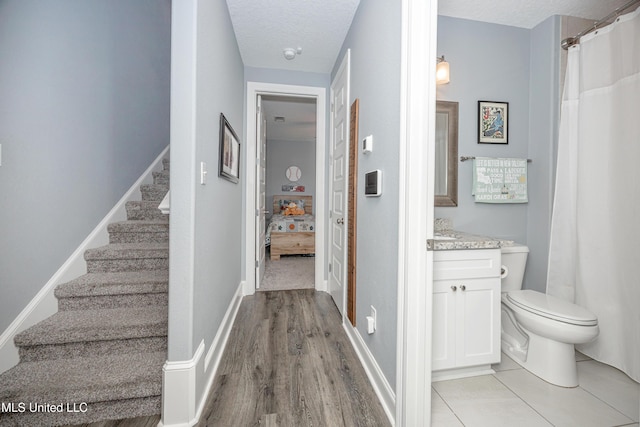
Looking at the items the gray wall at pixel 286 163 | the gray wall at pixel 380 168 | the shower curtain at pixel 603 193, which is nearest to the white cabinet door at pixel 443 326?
the gray wall at pixel 380 168

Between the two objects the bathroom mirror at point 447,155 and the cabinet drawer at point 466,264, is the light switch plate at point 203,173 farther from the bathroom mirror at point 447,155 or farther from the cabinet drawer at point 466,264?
the bathroom mirror at point 447,155

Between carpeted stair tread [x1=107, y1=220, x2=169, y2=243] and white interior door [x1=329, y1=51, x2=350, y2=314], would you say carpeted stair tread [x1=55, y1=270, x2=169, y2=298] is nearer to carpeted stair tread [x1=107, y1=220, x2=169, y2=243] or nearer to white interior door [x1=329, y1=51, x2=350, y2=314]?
carpeted stair tread [x1=107, y1=220, x2=169, y2=243]

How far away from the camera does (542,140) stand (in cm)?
213

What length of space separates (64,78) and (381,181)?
214 cm

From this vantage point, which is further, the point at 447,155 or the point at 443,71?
the point at 447,155

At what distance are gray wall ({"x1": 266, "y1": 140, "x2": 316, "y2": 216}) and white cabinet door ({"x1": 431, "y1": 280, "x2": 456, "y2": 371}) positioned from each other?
5227 millimetres

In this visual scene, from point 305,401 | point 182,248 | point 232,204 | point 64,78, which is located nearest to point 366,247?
point 305,401

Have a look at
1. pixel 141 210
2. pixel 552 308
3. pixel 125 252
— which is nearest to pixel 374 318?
pixel 552 308

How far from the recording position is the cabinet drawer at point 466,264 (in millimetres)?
1501

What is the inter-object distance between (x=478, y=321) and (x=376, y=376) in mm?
687

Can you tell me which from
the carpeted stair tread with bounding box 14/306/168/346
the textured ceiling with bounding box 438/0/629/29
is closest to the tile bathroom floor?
the carpeted stair tread with bounding box 14/306/168/346

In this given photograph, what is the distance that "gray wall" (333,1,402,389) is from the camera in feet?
4.39

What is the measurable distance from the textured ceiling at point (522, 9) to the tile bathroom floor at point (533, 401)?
2559 mm

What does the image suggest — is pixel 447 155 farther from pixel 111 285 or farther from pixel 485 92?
pixel 111 285
